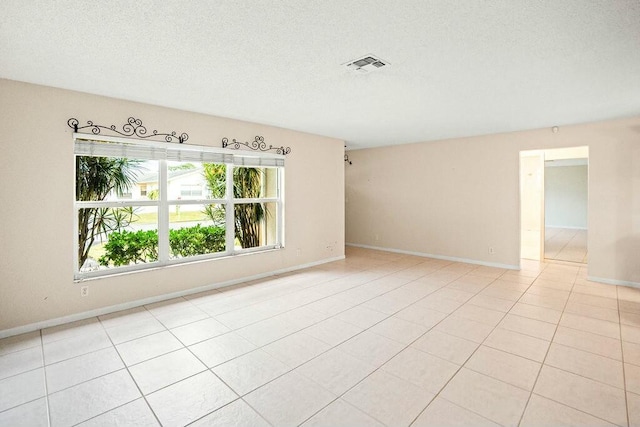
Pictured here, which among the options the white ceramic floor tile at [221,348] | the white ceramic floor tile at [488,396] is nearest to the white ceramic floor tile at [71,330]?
the white ceramic floor tile at [221,348]

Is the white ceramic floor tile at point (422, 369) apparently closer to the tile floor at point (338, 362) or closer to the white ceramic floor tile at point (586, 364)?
the tile floor at point (338, 362)

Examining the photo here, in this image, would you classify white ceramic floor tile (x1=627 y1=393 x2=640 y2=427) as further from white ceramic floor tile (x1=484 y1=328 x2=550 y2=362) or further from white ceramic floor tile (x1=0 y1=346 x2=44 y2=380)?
white ceramic floor tile (x1=0 y1=346 x2=44 y2=380)

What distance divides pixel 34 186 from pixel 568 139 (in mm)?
7116

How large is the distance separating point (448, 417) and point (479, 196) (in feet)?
16.1

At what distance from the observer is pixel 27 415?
190 centimetres

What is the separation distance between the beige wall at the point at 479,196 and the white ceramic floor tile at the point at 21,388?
618 centimetres

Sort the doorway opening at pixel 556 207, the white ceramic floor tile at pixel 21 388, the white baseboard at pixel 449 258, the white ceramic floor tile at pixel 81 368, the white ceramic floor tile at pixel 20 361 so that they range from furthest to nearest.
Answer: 1. the doorway opening at pixel 556 207
2. the white baseboard at pixel 449 258
3. the white ceramic floor tile at pixel 20 361
4. the white ceramic floor tile at pixel 81 368
5. the white ceramic floor tile at pixel 21 388

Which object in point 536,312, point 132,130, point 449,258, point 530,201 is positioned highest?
point 132,130

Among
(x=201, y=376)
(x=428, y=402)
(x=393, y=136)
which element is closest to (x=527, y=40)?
(x=428, y=402)

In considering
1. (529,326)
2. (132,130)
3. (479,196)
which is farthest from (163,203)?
(479,196)

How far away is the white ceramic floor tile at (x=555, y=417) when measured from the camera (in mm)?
1799

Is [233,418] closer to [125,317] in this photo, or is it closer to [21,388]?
[21,388]

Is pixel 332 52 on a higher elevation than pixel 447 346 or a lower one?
higher

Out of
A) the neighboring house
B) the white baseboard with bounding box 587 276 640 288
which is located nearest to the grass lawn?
the neighboring house
